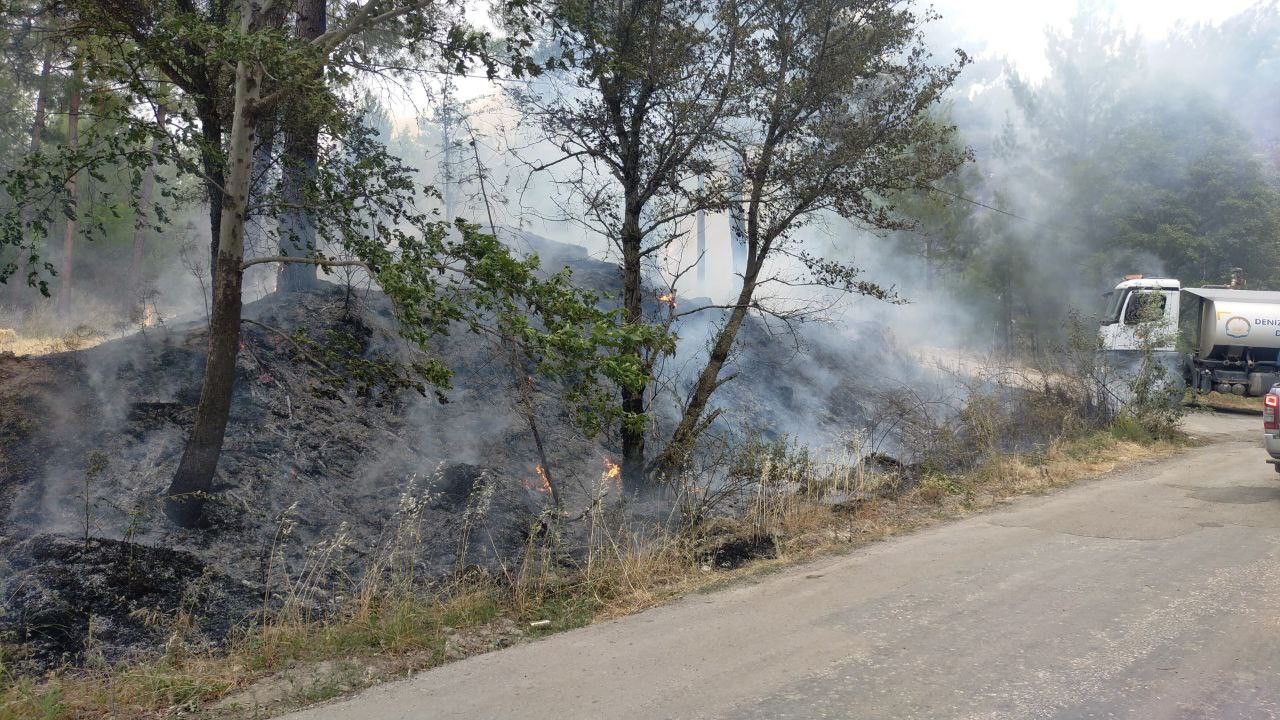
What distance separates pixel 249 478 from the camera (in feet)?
27.3

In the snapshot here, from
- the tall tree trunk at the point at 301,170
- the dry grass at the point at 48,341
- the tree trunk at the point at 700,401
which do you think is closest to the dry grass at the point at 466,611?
the tree trunk at the point at 700,401

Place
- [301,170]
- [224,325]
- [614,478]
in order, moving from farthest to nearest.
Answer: [614,478], [301,170], [224,325]

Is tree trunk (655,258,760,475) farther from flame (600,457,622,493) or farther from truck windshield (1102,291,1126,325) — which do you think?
truck windshield (1102,291,1126,325)

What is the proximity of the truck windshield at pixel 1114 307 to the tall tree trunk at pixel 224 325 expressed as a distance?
20.0 meters

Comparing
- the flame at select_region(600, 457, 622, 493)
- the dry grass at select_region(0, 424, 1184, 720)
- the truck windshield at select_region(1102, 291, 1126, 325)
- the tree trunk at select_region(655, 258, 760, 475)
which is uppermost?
the truck windshield at select_region(1102, 291, 1126, 325)

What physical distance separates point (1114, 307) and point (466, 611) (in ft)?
66.6

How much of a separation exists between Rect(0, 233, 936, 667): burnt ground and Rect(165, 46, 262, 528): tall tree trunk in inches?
11.9

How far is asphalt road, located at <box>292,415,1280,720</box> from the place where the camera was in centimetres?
404

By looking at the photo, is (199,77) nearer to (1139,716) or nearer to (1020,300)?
(1139,716)

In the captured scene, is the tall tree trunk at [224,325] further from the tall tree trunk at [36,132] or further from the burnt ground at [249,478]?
the tall tree trunk at [36,132]

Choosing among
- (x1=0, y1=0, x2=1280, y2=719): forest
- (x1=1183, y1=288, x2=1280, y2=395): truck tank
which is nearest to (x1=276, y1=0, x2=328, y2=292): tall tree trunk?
(x1=0, y1=0, x2=1280, y2=719): forest

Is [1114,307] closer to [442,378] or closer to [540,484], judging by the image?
[540,484]

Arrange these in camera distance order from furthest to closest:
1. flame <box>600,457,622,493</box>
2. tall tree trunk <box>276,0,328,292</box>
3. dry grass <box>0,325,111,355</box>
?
1. dry grass <box>0,325,111,355</box>
2. flame <box>600,457,622,493</box>
3. tall tree trunk <box>276,0,328,292</box>

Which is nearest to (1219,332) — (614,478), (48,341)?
(614,478)
